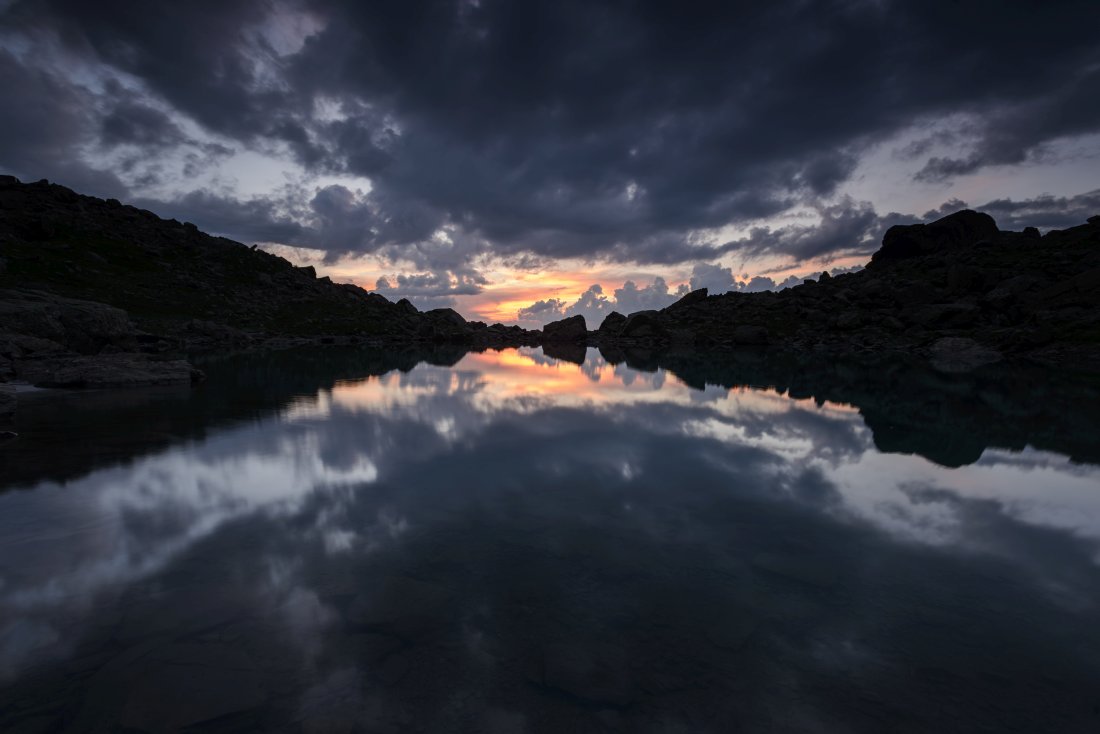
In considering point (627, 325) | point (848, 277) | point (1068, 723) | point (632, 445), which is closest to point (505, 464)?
point (632, 445)

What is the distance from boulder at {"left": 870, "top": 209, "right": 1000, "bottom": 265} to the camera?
411 ft

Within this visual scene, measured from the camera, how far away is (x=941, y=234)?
127938 millimetres

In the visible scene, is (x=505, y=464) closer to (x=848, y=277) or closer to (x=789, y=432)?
(x=789, y=432)

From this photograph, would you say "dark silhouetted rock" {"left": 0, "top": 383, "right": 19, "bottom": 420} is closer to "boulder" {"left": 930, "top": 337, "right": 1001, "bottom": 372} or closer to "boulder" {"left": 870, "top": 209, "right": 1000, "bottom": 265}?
"boulder" {"left": 930, "top": 337, "right": 1001, "bottom": 372}

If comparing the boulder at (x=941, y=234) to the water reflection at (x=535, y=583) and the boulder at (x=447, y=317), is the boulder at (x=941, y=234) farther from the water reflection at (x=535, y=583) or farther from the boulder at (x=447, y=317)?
the water reflection at (x=535, y=583)

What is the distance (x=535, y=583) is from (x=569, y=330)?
430ft

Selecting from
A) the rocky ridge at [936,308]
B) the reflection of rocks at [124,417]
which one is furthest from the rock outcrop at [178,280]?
the rocky ridge at [936,308]

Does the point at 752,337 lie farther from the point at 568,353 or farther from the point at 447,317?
the point at 447,317

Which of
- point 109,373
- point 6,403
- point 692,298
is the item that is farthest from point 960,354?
point 6,403

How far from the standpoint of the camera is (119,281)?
3999 inches

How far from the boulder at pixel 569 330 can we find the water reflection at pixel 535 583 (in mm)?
117892

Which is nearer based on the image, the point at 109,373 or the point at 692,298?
the point at 109,373

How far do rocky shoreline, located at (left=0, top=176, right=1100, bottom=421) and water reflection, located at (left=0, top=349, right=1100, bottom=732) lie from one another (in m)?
24.3

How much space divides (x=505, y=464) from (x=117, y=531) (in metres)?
9.64
